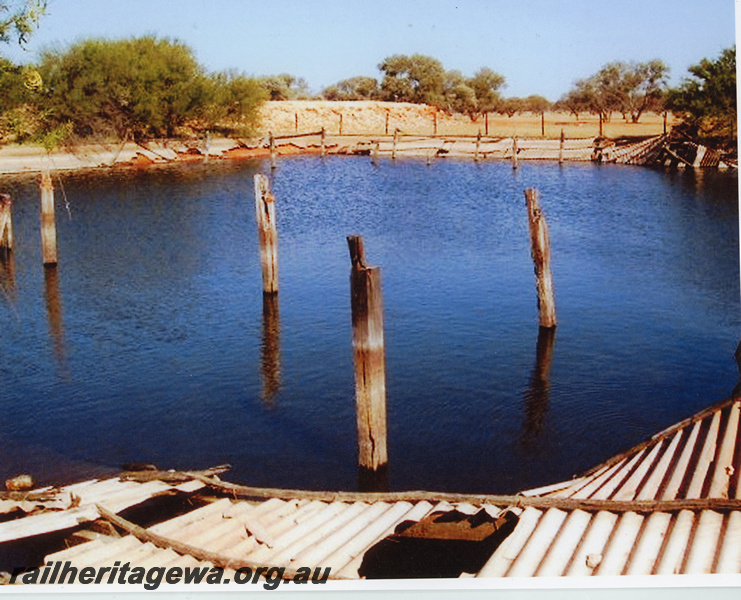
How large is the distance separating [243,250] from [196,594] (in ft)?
70.9

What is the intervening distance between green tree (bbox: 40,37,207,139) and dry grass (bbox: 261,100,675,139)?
1214 cm

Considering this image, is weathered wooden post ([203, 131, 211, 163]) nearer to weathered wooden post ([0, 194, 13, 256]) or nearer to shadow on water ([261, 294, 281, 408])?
weathered wooden post ([0, 194, 13, 256])

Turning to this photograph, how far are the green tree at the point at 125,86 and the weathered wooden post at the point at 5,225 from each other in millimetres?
26914

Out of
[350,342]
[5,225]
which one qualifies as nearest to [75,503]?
[350,342]

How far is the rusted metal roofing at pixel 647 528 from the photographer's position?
25.0ft

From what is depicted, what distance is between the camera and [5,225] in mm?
26297

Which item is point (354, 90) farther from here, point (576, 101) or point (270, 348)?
point (270, 348)

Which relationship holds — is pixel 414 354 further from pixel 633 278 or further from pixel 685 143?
pixel 685 143

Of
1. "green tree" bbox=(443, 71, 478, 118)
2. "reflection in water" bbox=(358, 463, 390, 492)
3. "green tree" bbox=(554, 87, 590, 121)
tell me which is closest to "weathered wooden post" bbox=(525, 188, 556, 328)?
"reflection in water" bbox=(358, 463, 390, 492)

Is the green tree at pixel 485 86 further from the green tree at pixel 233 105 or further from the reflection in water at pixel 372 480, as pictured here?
the reflection in water at pixel 372 480

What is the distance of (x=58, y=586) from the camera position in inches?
325

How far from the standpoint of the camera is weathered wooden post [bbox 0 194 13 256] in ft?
82.6

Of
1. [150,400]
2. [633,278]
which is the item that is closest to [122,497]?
[150,400]

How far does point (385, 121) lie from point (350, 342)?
60.5m
